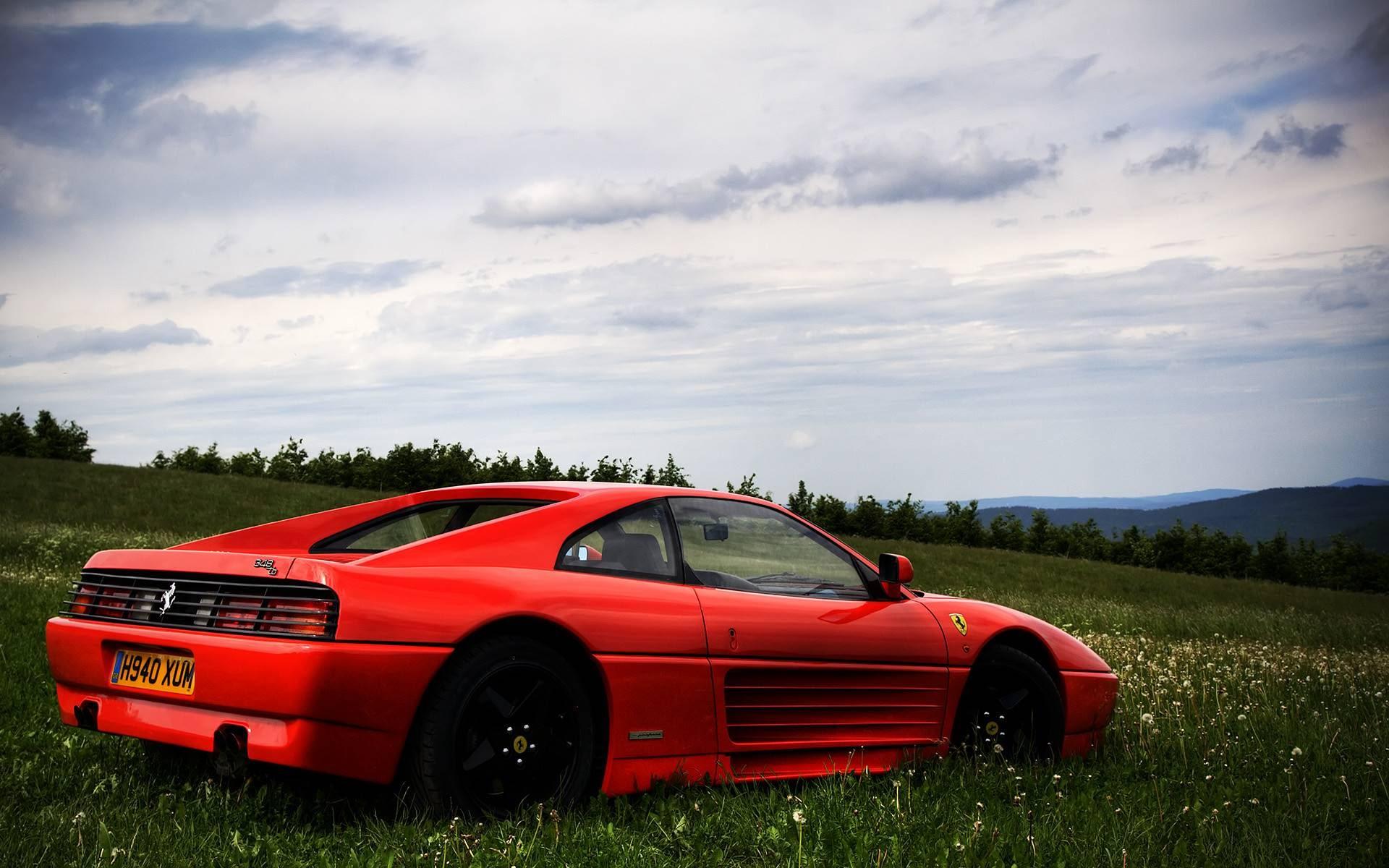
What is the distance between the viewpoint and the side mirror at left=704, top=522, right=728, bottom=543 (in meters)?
4.84

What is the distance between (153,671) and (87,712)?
1.39ft

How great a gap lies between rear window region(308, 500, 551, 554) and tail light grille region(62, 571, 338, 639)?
36.4 inches

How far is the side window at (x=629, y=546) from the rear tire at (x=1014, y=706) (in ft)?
6.00

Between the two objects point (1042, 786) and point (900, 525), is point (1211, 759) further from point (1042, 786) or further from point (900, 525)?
point (900, 525)

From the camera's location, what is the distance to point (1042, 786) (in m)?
4.95

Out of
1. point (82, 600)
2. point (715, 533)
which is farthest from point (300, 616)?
point (715, 533)

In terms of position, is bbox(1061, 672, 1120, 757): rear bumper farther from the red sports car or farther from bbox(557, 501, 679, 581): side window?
bbox(557, 501, 679, 581): side window

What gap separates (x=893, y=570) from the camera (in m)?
5.28

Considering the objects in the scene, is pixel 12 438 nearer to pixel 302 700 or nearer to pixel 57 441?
pixel 57 441

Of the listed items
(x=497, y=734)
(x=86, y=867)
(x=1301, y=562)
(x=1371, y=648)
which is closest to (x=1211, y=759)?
(x=497, y=734)

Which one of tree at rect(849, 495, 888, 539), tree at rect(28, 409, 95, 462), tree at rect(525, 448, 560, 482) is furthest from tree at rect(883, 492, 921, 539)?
tree at rect(28, 409, 95, 462)

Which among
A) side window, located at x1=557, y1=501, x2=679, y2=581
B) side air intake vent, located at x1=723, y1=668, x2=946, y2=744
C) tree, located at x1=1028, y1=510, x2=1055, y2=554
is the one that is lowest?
tree, located at x1=1028, y1=510, x2=1055, y2=554

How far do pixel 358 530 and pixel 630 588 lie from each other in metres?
1.62

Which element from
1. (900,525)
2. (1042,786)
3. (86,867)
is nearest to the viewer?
(86,867)
